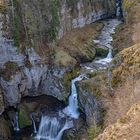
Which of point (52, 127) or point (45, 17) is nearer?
point (52, 127)

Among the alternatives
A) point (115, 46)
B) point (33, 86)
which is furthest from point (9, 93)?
point (115, 46)

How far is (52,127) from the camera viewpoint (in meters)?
33.4

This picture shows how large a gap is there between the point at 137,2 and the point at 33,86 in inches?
711

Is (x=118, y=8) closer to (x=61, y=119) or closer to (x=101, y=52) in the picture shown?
(x=101, y=52)

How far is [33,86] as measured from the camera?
36.4 m

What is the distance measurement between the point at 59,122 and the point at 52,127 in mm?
795

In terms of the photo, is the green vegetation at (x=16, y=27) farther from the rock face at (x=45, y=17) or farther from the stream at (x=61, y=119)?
the stream at (x=61, y=119)

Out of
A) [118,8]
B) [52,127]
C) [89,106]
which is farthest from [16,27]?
[118,8]

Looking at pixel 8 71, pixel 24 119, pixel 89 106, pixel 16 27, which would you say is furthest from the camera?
pixel 8 71

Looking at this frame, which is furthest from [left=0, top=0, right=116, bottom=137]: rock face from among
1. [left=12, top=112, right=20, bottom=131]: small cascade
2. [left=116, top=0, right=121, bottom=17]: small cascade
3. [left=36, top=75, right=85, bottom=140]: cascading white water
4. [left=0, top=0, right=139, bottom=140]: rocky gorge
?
[left=116, top=0, right=121, bottom=17]: small cascade

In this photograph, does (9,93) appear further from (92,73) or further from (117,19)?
(117,19)

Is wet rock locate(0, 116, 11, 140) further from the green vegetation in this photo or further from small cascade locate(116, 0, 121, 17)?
small cascade locate(116, 0, 121, 17)

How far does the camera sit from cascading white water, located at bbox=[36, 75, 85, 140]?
33031mm

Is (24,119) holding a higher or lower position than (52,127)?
higher
